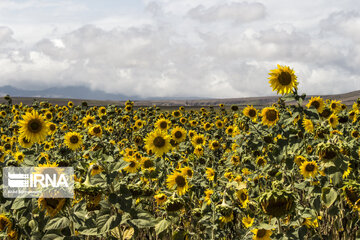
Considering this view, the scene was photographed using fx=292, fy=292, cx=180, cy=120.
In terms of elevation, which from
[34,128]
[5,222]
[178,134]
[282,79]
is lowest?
[5,222]

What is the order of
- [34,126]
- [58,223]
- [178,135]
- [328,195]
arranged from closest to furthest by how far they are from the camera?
[58,223] → [328,195] → [34,126] → [178,135]

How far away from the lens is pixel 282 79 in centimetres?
565

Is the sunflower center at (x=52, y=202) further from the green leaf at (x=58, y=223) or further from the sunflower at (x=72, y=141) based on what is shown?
the sunflower at (x=72, y=141)

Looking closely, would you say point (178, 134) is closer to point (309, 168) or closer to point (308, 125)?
point (308, 125)

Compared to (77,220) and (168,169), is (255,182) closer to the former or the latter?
(168,169)

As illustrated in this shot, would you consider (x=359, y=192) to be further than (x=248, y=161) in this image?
No

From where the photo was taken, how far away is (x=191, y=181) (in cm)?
548

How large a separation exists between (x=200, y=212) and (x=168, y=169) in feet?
9.58

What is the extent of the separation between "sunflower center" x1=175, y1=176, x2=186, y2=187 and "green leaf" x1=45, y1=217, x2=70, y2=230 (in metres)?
2.46

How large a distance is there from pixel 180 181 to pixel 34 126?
12.0 feet


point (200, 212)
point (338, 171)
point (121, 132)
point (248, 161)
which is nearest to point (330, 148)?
point (338, 171)

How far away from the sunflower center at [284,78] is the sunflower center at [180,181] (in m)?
2.67

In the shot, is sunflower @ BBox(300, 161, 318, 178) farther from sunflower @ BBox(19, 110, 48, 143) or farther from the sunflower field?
sunflower @ BBox(19, 110, 48, 143)

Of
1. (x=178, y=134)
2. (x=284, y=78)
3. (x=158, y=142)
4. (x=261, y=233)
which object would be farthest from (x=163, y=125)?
(x=261, y=233)
